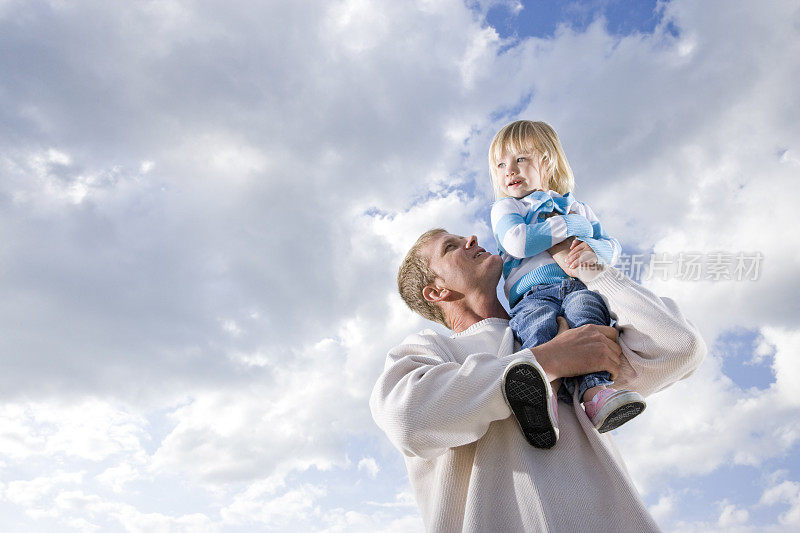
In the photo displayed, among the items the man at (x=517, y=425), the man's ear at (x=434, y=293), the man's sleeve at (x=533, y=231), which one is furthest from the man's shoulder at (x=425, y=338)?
the man's sleeve at (x=533, y=231)

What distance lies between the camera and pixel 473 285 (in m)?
4.31

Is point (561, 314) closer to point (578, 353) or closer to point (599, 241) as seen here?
point (578, 353)

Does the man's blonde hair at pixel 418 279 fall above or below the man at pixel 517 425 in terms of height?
above

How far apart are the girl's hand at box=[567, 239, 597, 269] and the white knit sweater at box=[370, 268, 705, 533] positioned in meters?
0.32

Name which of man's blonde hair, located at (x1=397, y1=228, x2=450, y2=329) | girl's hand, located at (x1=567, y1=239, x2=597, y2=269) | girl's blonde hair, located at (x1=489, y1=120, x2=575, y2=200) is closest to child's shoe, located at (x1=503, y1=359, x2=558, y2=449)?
girl's hand, located at (x1=567, y1=239, x2=597, y2=269)

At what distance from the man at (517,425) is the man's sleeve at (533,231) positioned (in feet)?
0.76

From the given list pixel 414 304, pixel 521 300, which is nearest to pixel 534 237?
pixel 521 300

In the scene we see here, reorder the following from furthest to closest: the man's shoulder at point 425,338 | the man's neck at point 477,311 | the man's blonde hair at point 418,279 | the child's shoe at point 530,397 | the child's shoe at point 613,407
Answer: the man's blonde hair at point 418,279, the man's neck at point 477,311, the man's shoulder at point 425,338, the child's shoe at point 613,407, the child's shoe at point 530,397

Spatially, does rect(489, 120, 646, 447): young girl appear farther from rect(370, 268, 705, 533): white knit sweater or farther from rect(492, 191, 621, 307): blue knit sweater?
rect(370, 268, 705, 533): white knit sweater

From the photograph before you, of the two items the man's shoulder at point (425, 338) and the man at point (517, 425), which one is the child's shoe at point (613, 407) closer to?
the man at point (517, 425)

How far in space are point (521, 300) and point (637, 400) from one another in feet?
3.58

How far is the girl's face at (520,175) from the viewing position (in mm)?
4547

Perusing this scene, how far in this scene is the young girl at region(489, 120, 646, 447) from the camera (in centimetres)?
335

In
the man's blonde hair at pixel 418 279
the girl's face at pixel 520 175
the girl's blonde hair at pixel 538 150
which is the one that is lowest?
the man's blonde hair at pixel 418 279
